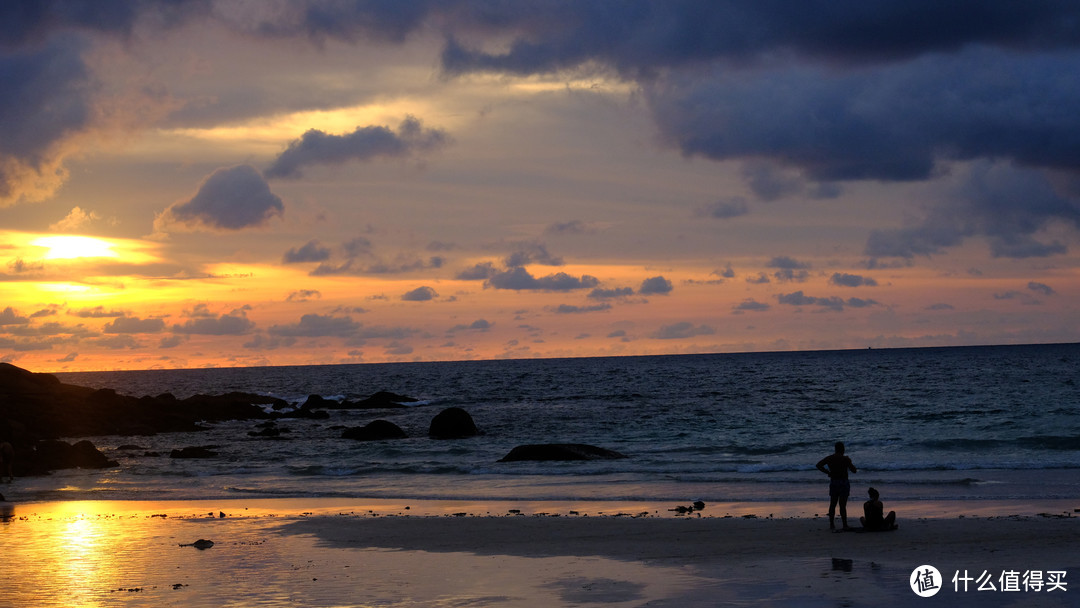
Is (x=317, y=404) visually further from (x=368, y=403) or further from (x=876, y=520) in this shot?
(x=876, y=520)

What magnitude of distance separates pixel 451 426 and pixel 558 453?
59.5ft

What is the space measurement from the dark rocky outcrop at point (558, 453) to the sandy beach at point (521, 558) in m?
11.6

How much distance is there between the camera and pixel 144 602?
13391mm

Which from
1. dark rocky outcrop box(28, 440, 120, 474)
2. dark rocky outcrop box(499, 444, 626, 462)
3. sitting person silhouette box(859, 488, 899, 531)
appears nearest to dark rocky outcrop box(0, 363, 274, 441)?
dark rocky outcrop box(28, 440, 120, 474)

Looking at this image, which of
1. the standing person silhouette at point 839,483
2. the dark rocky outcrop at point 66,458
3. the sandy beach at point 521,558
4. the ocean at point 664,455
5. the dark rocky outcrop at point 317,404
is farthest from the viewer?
the dark rocky outcrop at point 317,404

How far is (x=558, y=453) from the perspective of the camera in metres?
34.9

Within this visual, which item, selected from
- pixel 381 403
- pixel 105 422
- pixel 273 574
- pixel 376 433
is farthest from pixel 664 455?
pixel 381 403

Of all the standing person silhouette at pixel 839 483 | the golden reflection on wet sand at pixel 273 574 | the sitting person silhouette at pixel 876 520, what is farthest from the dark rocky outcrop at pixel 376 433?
the sitting person silhouette at pixel 876 520

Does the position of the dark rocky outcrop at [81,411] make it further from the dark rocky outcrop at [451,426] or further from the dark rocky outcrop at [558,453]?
the dark rocky outcrop at [558,453]

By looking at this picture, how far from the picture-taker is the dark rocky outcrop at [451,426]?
51688 millimetres

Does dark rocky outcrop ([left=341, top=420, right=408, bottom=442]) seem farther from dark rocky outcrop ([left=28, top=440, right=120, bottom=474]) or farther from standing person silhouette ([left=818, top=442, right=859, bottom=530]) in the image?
standing person silhouette ([left=818, top=442, right=859, bottom=530])

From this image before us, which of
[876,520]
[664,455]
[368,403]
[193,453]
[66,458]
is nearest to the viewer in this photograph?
[876,520]

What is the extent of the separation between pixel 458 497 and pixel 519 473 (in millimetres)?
5846

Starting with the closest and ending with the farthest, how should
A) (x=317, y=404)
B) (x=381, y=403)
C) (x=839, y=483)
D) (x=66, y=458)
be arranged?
1. (x=839, y=483)
2. (x=66, y=458)
3. (x=317, y=404)
4. (x=381, y=403)
